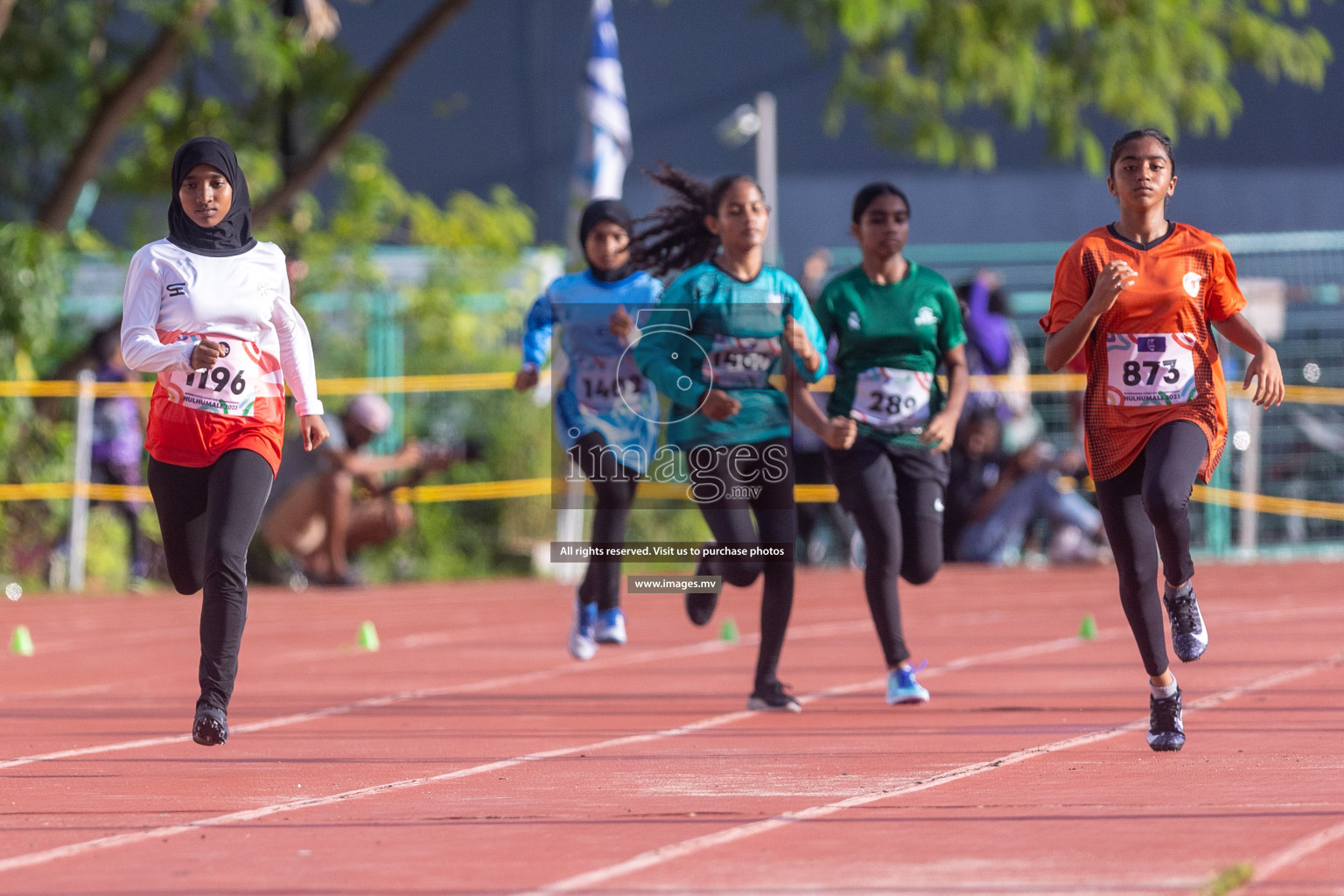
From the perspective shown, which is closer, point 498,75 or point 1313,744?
point 1313,744

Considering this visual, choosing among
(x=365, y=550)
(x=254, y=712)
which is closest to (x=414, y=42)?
(x=365, y=550)

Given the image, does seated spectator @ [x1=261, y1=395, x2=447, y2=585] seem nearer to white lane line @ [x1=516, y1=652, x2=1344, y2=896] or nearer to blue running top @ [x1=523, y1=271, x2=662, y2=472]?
blue running top @ [x1=523, y1=271, x2=662, y2=472]

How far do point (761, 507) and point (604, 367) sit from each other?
1594 millimetres

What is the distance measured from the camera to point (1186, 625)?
259 inches

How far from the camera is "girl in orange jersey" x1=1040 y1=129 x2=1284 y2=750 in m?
6.44

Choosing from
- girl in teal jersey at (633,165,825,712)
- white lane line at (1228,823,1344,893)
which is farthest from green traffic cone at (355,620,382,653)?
white lane line at (1228,823,1344,893)

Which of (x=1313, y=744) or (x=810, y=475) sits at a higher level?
(x=810, y=475)

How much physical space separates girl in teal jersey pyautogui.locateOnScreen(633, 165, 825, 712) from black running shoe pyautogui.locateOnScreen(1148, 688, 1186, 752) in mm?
1819

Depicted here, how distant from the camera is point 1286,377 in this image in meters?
18.2

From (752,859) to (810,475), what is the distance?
12.7 m

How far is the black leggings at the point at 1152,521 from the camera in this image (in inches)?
249

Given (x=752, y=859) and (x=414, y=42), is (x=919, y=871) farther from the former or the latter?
(x=414, y=42)

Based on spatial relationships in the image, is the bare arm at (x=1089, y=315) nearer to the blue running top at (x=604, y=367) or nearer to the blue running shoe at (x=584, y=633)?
the blue running top at (x=604, y=367)

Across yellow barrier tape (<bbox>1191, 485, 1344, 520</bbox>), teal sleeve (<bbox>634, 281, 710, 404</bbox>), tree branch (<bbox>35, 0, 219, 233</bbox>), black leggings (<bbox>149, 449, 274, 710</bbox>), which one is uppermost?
tree branch (<bbox>35, 0, 219, 233</bbox>)
